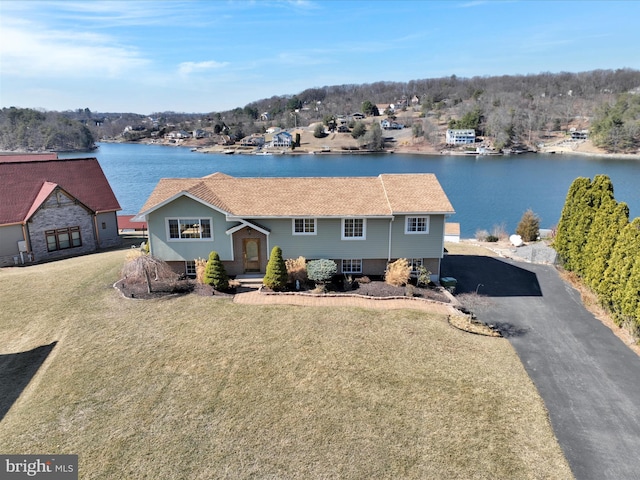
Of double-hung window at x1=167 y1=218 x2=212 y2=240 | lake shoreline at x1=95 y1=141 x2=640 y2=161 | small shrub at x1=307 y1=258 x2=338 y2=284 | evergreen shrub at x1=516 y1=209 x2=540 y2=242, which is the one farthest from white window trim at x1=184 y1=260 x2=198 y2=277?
lake shoreline at x1=95 y1=141 x2=640 y2=161

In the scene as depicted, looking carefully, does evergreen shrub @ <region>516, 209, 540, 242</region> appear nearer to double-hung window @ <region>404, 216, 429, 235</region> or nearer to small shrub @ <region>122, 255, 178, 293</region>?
double-hung window @ <region>404, 216, 429, 235</region>

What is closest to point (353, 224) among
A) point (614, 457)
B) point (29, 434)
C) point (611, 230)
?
point (611, 230)

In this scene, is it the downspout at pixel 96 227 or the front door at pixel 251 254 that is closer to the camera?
the front door at pixel 251 254

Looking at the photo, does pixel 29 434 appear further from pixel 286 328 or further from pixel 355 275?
pixel 355 275

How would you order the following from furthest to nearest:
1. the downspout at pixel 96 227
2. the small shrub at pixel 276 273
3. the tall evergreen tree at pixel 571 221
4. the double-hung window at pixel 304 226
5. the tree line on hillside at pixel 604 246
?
the downspout at pixel 96 227
the tall evergreen tree at pixel 571 221
the double-hung window at pixel 304 226
the small shrub at pixel 276 273
the tree line on hillside at pixel 604 246

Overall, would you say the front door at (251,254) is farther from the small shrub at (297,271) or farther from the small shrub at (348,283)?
the small shrub at (348,283)

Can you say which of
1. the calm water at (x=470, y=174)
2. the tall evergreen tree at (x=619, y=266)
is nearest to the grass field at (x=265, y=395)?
the tall evergreen tree at (x=619, y=266)

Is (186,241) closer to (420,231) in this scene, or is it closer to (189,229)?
(189,229)
